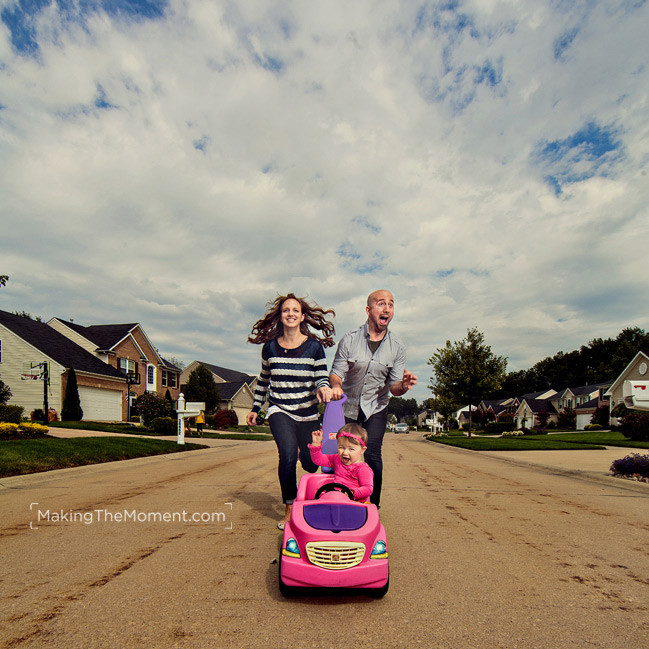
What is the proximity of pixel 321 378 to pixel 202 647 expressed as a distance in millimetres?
2967

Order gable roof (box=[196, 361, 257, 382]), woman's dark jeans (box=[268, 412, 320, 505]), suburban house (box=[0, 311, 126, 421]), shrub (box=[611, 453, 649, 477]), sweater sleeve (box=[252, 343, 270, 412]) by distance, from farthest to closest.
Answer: gable roof (box=[196, 361, 257, 382]) < suburban house (box=[0, 311, 126, 421]) < shrub (box=[611, 453, 649, 477]) < sweater sleeve (box=[252, 343, 270, 412]) < woman's dark jeans (box=[268, 412, 320, 505])

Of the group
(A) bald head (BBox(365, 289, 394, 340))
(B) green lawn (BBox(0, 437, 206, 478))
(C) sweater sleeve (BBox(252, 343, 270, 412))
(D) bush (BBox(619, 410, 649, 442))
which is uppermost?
(A) bald head (BBox(365, 289, 394, 340))

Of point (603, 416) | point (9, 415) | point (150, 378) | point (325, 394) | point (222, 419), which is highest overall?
point (150, 378)

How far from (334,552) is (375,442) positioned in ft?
5.75

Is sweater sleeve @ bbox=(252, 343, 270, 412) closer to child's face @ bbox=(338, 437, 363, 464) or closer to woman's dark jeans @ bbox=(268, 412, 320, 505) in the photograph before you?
woman's dark jeans @ bbox=(268, 412, 320, 505)

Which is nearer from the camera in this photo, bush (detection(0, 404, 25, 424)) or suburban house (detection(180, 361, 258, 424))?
bush (detection(0, 404, 25, 424))

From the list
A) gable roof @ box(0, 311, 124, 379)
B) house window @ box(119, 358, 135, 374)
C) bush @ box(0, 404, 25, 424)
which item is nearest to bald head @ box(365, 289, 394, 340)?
bush @ box(0, 404, 25, 424)

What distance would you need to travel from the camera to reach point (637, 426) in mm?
24516

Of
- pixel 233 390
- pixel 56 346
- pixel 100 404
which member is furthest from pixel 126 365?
pixel 233 390

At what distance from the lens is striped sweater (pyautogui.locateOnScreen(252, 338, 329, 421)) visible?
203 inches

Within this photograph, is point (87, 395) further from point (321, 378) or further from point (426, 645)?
point (426, 645)

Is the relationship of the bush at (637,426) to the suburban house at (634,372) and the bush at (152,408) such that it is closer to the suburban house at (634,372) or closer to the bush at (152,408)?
the suburban house at (634,372)

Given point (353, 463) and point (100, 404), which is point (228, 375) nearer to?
point (100, 404)

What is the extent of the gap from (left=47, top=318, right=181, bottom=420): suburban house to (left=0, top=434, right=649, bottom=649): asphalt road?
3305cm
